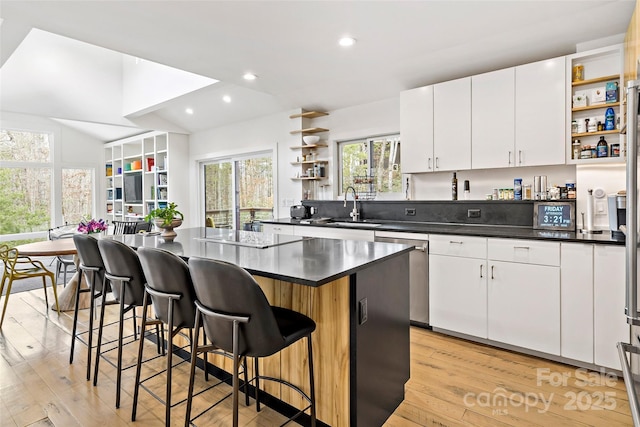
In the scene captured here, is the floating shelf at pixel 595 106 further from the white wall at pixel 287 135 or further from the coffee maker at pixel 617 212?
the white wall at pixel 287 135

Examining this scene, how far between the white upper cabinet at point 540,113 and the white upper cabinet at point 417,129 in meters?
0.78

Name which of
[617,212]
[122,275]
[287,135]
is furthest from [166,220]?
[617,212]

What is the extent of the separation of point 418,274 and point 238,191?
388 centimetres

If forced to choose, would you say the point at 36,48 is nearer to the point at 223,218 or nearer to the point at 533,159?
the point at 223,218

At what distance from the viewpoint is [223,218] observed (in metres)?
6.45

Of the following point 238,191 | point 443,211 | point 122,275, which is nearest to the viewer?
point 122,275

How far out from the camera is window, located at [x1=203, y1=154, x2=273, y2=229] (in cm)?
564

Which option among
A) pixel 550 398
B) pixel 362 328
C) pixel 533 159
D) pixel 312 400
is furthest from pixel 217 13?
pixel 550 398

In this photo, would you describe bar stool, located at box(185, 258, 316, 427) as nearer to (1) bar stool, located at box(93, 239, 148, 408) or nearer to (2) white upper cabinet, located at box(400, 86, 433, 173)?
(1) bar stool, located at box(93, 239, 148, 408)

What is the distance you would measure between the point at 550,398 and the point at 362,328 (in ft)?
4.61

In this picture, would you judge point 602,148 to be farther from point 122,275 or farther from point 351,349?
point 122,275

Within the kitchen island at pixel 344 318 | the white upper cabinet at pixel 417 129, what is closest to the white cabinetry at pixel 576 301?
the kitchen island at pixel 344 318

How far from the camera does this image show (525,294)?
264cm

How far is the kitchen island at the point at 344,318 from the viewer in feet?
5.55
